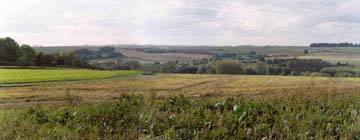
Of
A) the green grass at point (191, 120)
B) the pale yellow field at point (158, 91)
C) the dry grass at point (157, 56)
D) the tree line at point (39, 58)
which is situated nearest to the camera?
the green grass at point (191, 120)

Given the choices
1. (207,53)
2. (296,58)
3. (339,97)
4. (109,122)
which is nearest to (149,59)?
(207,53)

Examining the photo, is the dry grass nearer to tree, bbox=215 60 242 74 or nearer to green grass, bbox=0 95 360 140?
tree, bbox=215 60 242 74

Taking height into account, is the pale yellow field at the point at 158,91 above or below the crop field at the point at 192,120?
below

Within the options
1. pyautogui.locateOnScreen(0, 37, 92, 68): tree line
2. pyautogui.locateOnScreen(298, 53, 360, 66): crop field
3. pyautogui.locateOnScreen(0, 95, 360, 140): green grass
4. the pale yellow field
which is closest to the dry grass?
the pale yellow field

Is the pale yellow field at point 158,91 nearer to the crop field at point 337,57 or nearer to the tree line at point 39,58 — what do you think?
the tree line at point 39,58

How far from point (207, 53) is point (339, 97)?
2233 centimetres

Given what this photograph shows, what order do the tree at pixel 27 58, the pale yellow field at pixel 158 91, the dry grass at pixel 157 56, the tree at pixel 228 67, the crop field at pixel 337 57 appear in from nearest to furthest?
the pale yellow field at pixel 158 91 < the dry grass at pixel 157 56 < the tree at pixel 27 58 < the crop field at pixel 337 57 < the tree at pixel 228 67

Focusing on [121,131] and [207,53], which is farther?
[207,53]

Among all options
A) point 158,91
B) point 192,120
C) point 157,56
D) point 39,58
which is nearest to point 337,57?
point 157,56

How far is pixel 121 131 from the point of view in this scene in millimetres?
6332

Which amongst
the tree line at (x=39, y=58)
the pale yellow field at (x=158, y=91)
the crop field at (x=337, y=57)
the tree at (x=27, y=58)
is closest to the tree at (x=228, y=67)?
the pale yellow field at (x=158, y=91)

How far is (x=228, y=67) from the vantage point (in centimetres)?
3809

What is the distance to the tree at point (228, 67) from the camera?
116 ft

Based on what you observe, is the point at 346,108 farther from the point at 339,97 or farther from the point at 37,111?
the point at 37,111
